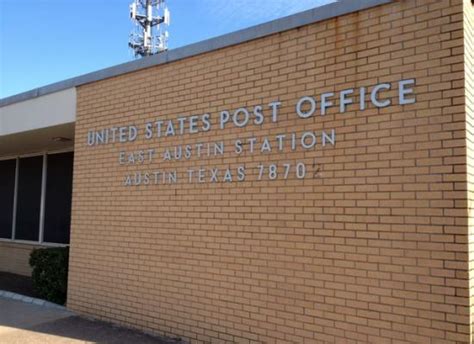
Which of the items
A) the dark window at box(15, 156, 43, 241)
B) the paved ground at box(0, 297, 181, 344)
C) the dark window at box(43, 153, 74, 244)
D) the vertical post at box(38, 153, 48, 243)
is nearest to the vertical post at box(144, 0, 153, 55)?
the dark window at box(15, 156, 43, 241)

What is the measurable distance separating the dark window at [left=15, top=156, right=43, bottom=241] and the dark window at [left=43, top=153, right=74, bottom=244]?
1.47 feet

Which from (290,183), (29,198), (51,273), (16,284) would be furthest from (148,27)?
(290,183)

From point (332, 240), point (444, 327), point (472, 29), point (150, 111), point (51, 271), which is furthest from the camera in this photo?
point (51, 271)

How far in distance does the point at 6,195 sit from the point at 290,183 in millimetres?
10399

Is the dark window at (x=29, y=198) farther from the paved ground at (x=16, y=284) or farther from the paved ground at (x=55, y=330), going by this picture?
the paved ground at (x=55, y=330)

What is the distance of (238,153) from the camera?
19.4ft

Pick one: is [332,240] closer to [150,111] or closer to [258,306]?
[258,306]

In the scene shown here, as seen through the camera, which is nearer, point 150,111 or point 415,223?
point 415,223

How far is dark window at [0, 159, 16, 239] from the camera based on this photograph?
1322cm

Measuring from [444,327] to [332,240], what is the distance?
50.0 inches

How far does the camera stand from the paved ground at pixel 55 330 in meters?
6.38

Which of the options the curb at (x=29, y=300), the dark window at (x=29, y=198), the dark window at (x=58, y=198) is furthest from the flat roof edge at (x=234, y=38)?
the dark window at (x=29, y=198)

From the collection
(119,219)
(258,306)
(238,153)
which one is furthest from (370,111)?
(119,219)

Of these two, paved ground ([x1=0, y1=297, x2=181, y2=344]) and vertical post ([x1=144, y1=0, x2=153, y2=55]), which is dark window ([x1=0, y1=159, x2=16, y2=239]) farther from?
vertical post ([x1=144, y1=0, x2=153, y2=55])
